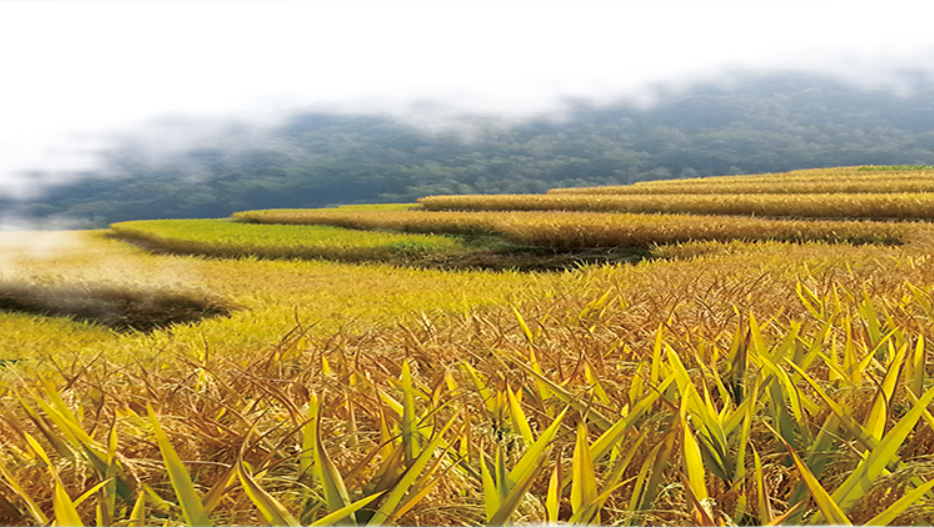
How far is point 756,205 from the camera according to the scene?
1333 centimetres

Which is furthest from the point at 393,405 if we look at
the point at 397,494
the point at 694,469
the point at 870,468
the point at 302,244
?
the point at 302,244

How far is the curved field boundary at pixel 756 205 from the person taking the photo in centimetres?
1169

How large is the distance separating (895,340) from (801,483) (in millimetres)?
1296

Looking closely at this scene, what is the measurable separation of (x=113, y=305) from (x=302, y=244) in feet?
11.7

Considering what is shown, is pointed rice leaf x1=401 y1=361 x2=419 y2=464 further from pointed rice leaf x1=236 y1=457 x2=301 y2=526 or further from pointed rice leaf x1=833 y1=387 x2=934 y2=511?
pointed rice leaf x1=833 y1=387 x2=934 y2=511

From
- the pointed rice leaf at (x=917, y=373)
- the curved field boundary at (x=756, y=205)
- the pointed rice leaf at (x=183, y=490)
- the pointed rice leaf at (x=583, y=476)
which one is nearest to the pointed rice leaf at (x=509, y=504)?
the pointed rice leaf at (x=583, y=476)

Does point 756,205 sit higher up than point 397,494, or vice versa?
point 397,494

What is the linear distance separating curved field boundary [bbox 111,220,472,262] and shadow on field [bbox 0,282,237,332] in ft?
10.7

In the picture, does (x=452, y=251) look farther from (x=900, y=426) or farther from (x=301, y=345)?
(x=900, y=426)

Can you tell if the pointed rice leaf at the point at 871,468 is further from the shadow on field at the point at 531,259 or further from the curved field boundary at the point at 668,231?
the curved field boundary at the point at 668,231

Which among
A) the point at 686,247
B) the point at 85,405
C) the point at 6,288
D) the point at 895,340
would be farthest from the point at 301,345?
the point at 6,288

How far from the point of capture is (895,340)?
2246mm

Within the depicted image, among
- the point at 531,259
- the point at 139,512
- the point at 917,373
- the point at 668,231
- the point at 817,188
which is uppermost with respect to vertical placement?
the point at 139,512

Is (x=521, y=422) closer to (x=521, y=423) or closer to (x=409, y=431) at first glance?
(x=521, y=423)
